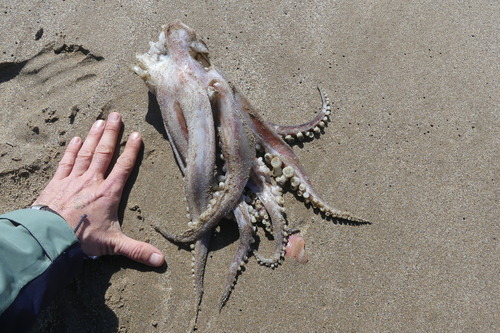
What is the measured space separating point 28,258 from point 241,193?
169cm

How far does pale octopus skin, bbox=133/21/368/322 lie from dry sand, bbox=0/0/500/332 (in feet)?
0.75

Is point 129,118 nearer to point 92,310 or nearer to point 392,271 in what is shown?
point 92,310

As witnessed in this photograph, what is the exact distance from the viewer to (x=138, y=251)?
12.0 ft

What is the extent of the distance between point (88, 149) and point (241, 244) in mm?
1793

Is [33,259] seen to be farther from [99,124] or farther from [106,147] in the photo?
[99,124]

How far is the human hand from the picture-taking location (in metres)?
3.64

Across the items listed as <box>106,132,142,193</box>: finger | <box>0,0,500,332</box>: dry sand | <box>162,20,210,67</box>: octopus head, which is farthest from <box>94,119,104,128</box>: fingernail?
<box>162,20,210,67</box>: octopus head

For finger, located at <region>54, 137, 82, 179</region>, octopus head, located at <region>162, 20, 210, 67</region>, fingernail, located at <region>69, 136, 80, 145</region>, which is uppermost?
octopus head, located at <region>162, 20, 210, 67</region>

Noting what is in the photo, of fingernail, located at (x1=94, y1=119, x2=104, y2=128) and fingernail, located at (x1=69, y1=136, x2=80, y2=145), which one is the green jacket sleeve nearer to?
fingernail, located at (x1=69, y1=136, x2=80, y2=145)

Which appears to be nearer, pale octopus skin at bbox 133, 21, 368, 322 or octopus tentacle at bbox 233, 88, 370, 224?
pale octopus skin at bbox 133, 21, 368, 322

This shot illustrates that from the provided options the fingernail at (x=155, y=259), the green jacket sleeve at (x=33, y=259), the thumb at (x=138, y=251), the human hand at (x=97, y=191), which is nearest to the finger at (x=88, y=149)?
the human hand at (x=97, y=191)

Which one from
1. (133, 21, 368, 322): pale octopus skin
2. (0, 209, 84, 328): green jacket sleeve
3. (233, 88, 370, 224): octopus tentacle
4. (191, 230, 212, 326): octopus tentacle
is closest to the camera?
(0, 209, 84, 328): green jacket sleeve

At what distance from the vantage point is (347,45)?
4.46 metres

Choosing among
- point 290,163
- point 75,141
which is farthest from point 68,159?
point 290,163
